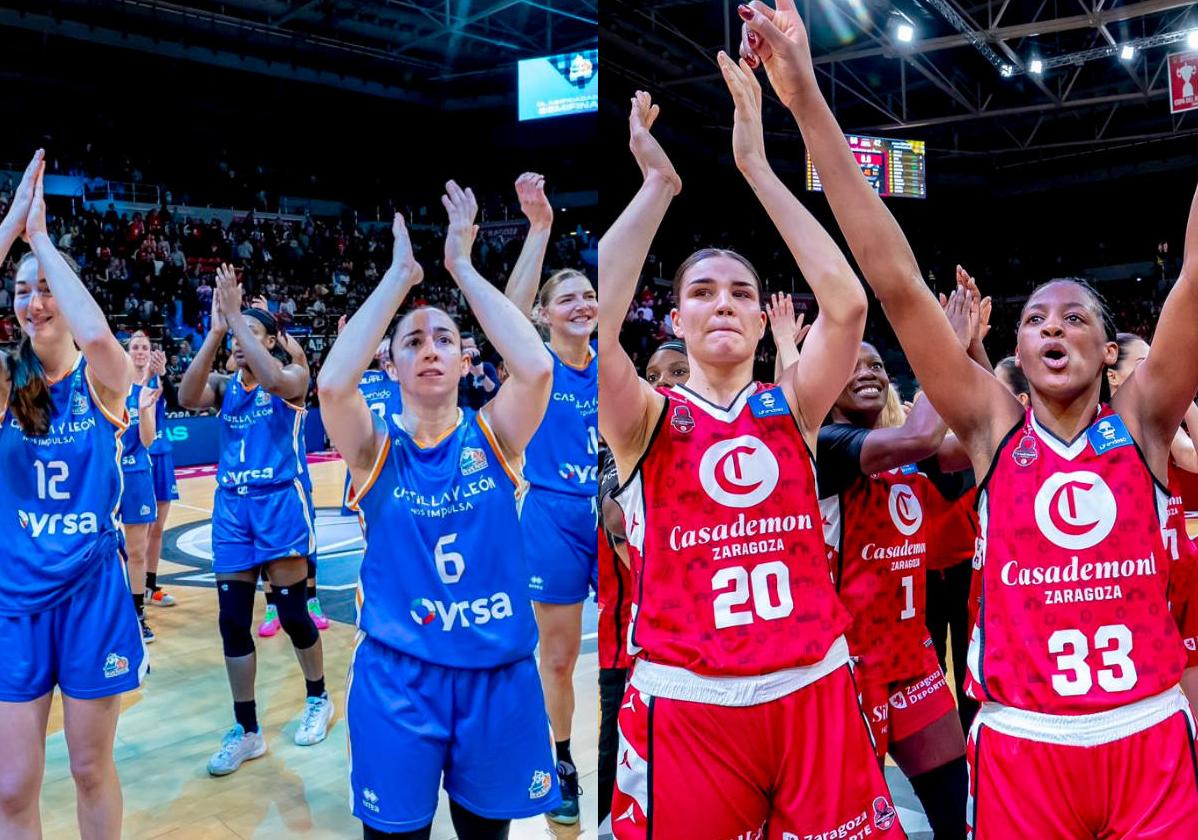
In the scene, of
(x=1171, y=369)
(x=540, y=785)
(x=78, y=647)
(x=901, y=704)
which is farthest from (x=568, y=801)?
(x=1171, y=369)

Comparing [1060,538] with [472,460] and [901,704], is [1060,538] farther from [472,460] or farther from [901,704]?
[472,460]

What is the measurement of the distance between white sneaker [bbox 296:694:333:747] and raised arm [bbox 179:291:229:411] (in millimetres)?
1310

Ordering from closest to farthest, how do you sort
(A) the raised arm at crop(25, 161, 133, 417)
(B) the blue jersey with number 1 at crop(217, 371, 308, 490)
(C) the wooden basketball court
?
(A) the raised arm at crop(25, 161, 133, 417) < (C) the wooden basketball court < (B) the blue jersey with number 1 at crop(217, 371, 308, 490)

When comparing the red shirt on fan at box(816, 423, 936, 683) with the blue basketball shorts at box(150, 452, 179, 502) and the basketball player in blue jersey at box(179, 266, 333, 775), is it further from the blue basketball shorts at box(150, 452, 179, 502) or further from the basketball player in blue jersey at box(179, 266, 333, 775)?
the blue basketball shorts at box(150, 452, 179, 502)

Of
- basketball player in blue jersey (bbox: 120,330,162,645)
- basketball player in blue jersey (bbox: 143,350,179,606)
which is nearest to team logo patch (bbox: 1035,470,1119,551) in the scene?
basketball player in blue jersey (bbox: 120,330,162,645)

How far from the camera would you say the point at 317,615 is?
510cm

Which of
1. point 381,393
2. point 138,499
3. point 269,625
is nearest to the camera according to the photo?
point 381,393

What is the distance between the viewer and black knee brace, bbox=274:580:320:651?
3574 millimetres

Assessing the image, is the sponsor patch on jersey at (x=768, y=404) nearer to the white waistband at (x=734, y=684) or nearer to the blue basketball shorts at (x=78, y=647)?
the white waistband at (x=734, y=684)

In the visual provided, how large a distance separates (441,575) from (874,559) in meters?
1.12

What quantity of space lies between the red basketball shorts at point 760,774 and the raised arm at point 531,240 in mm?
1125

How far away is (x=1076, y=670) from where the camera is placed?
1.67m

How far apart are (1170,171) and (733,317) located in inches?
649

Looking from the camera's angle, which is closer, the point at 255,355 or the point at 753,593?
the point at 753,593
